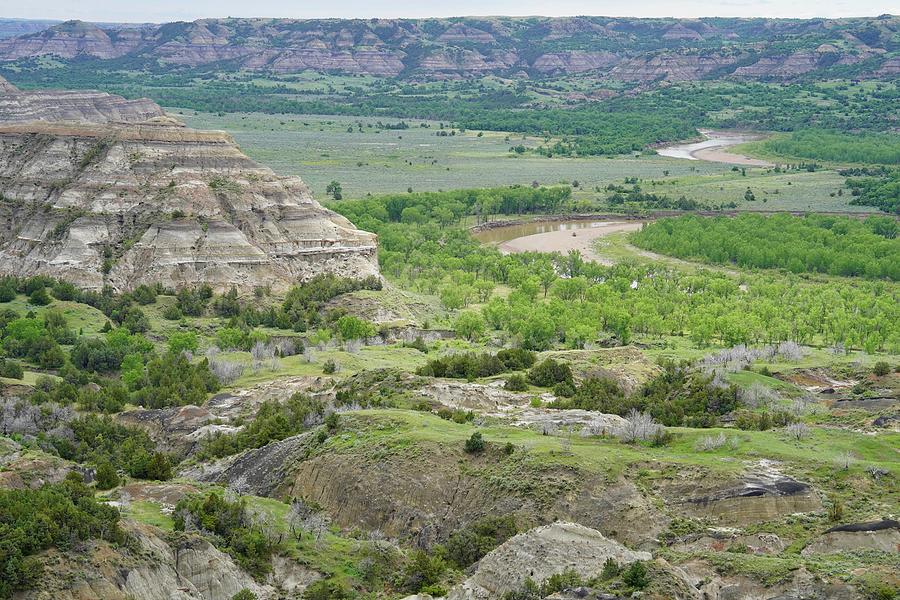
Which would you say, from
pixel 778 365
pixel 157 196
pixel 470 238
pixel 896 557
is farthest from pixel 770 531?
pixel 470 238

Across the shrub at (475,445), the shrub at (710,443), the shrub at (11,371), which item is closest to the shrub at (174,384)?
the shrub at (11,371)

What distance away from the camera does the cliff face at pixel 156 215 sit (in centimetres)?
8400

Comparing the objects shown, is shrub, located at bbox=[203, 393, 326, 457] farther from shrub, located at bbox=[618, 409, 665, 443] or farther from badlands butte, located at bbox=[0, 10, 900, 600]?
shrub, located at bbox=[618, 409, 665, 443]

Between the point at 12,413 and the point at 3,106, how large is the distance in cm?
12442

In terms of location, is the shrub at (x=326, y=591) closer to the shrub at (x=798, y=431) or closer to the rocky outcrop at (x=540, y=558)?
the rocky outcrop at (x=540, y=558)

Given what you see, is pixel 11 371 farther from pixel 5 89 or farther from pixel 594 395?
pixel 5 89

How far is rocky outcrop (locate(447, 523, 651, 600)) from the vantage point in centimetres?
3356

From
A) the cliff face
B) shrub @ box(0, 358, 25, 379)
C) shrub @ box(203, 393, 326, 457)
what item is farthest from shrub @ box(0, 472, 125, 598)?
the cliff face

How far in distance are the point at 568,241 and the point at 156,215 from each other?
56859mm

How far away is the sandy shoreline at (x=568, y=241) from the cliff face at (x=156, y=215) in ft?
107

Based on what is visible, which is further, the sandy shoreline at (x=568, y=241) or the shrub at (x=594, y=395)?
the sandy shoreline at (x=568, y=241)

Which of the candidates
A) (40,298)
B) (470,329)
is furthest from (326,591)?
(40,298)

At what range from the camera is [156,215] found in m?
86.3

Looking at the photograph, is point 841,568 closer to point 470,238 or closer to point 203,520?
point 203,520
